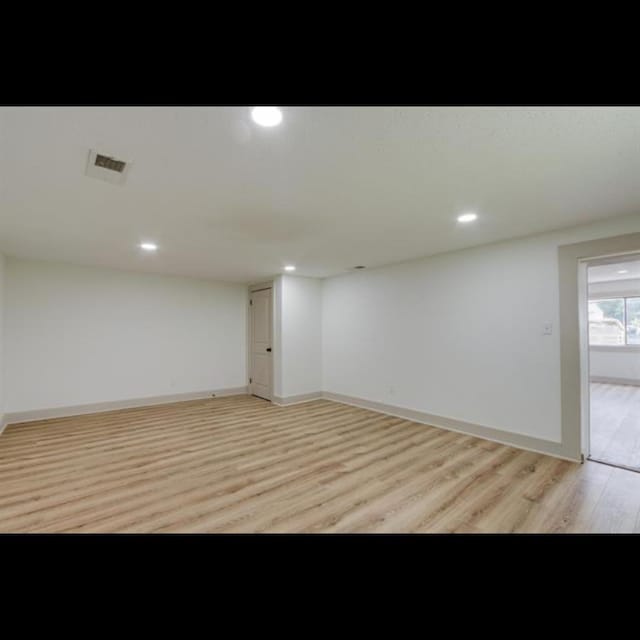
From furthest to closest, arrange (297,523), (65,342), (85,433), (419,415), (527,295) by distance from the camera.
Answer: (65,342) → (419,415) → (85,433) → (527,295) → (297,523)

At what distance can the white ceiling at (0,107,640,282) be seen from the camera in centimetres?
144

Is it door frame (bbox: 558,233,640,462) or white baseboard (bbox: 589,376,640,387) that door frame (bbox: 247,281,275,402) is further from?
white baseboard (bbox: 589,376,640,387)

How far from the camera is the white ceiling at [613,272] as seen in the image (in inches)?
223

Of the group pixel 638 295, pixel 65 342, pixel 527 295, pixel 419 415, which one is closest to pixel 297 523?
pixel 419 415

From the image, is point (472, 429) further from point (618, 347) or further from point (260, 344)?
point (618, 347)

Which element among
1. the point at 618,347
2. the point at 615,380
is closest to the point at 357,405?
the point at 615,380

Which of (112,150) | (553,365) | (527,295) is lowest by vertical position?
(553,365)

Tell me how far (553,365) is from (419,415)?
Result: 181 centimetres

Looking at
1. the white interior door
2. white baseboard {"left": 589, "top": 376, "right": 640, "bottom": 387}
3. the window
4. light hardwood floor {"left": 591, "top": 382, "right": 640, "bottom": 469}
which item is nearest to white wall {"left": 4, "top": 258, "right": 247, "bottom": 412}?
the white interior door

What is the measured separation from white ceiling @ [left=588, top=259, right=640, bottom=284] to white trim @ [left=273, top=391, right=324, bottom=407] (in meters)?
5.77

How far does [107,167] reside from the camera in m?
1.89

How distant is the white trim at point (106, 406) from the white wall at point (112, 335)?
0.07m
